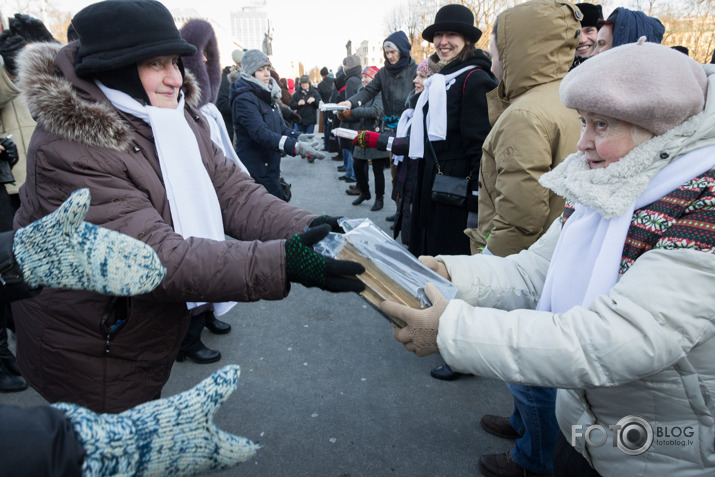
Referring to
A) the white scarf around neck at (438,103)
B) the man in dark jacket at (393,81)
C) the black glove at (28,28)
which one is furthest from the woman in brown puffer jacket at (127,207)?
the man in dark jacket at (393,81)

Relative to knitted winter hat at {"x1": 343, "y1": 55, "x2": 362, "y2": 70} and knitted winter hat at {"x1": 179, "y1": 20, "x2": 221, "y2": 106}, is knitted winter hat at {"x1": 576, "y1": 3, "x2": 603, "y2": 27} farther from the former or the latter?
knitted winter hat at {"x1": 343, "y1": 55, "x2": 362, "y2": 70}

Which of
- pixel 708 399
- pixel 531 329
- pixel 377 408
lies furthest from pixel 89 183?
pixel 377 408

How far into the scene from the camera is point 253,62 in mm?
5184

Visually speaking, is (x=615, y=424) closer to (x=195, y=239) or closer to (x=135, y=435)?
(x=135, y=435)

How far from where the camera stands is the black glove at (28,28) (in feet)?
12.1

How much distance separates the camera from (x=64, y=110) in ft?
4.72

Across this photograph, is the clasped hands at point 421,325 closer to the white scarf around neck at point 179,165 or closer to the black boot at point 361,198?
the white scarf around neck at point 179,165

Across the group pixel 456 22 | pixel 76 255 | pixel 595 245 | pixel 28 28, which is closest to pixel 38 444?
pixel 76 255

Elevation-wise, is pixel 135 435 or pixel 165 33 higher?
pixel 165 33

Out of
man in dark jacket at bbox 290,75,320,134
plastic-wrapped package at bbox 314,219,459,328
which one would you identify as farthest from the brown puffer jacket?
man in dark jacket at bbox 290,75,320,134

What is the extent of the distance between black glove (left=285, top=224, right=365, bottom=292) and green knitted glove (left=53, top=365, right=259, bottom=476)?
512 millimetres

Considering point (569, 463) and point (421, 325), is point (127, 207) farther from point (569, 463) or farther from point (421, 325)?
point (569, 463)

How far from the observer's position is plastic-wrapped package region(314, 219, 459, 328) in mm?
1410

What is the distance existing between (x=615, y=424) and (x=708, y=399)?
0.83 feet
